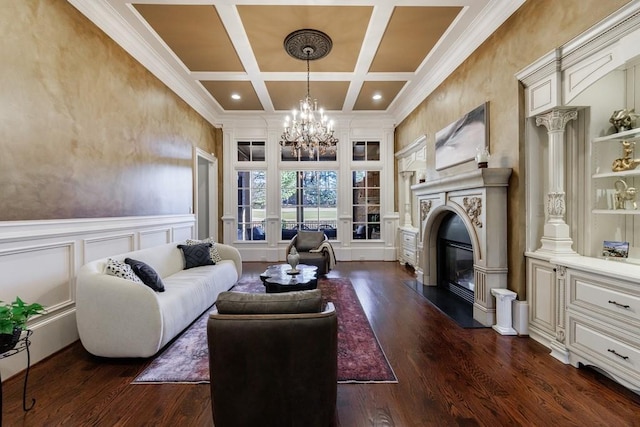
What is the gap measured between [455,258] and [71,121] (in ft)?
15.9

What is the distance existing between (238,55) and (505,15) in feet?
10.8

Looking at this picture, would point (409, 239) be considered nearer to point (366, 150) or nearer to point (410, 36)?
point (366, 150)

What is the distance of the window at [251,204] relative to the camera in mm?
7164

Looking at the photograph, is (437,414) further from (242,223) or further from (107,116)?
(242,223)

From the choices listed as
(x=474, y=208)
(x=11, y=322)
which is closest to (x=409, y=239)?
(x=474, y=208)

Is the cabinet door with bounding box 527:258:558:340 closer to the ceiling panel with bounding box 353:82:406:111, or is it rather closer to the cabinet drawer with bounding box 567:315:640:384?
the cabinet drawer with bounding box 567:315:640:384

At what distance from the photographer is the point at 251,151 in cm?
712

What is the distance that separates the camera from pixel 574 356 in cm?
237

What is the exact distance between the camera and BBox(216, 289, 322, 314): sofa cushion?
1590 mm

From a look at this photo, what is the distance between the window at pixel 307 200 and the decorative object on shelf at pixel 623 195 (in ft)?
17.0

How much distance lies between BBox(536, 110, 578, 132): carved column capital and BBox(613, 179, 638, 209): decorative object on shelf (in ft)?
2.11

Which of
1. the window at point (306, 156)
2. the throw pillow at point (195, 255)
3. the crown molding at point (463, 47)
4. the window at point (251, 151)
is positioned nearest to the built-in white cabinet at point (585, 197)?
the crown molding at point (463, 47)

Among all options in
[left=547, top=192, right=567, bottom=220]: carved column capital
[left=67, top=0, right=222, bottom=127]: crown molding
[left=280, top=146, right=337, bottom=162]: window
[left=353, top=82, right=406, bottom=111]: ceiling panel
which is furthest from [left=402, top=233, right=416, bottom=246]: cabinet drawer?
[left=67, top=0, right=222, bottom=127]: crown molding

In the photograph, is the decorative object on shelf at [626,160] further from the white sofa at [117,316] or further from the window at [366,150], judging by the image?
the window at [366,150]
